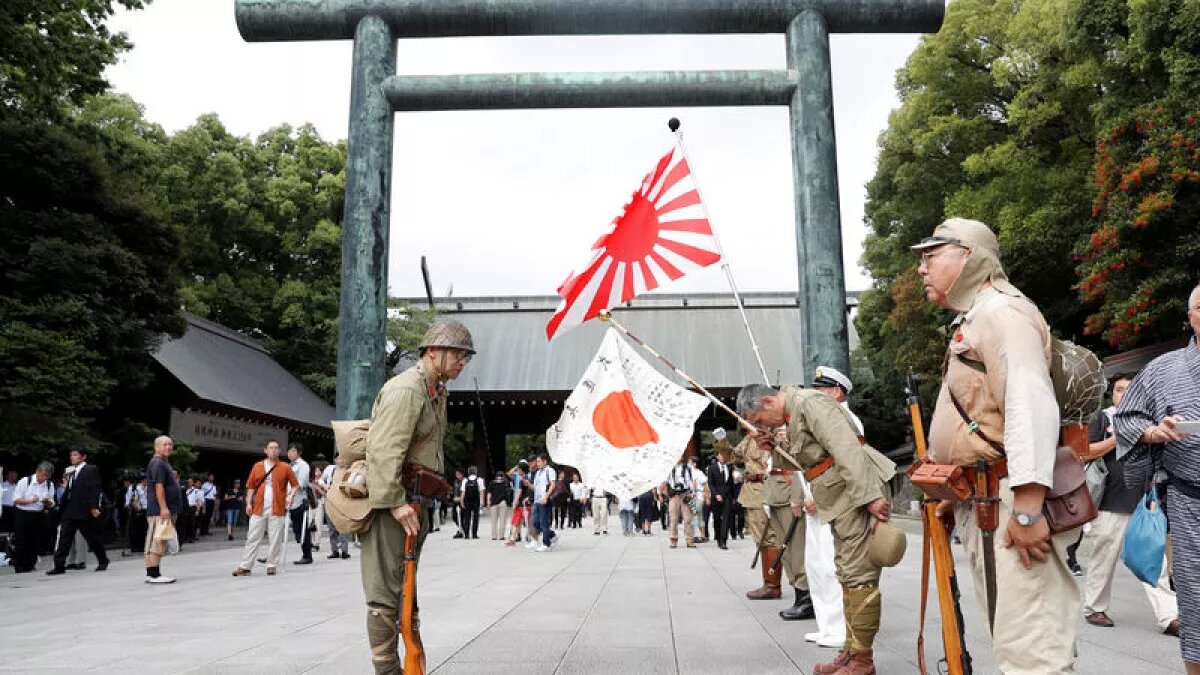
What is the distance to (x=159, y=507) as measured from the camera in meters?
10.2

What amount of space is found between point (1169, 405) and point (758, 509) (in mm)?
6683

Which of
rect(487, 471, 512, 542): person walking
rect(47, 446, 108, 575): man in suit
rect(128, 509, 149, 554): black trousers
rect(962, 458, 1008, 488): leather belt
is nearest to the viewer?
rect(962, 458, 1008, 488): leather belt

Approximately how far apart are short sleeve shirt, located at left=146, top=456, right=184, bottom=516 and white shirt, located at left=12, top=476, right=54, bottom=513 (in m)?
2.81

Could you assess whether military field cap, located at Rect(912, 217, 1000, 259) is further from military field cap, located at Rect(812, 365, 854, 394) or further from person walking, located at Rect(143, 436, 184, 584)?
person walking, located at Rect(143, 436, 184, 584)

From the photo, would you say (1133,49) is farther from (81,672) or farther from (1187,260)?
(81,672)

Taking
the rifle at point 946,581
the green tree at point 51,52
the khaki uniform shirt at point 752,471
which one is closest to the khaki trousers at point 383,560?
the rifle at point 946,581

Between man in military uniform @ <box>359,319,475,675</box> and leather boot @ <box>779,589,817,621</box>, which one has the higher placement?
man in military uniform @ <box>359,319,475,675</box>

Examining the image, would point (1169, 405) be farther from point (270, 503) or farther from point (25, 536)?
point (25, 536)

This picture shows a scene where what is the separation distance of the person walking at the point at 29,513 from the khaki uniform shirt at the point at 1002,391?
12.9m

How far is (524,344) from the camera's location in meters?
32.8

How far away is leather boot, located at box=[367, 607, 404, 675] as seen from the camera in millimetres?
3787

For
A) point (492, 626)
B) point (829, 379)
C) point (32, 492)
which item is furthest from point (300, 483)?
point (829, 379)

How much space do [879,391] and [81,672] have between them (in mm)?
26384

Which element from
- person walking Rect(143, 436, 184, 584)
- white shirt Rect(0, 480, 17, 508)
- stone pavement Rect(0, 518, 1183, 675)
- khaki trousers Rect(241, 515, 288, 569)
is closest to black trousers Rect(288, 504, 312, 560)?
khaki trousers Rect(241, 515, 288, 569)
